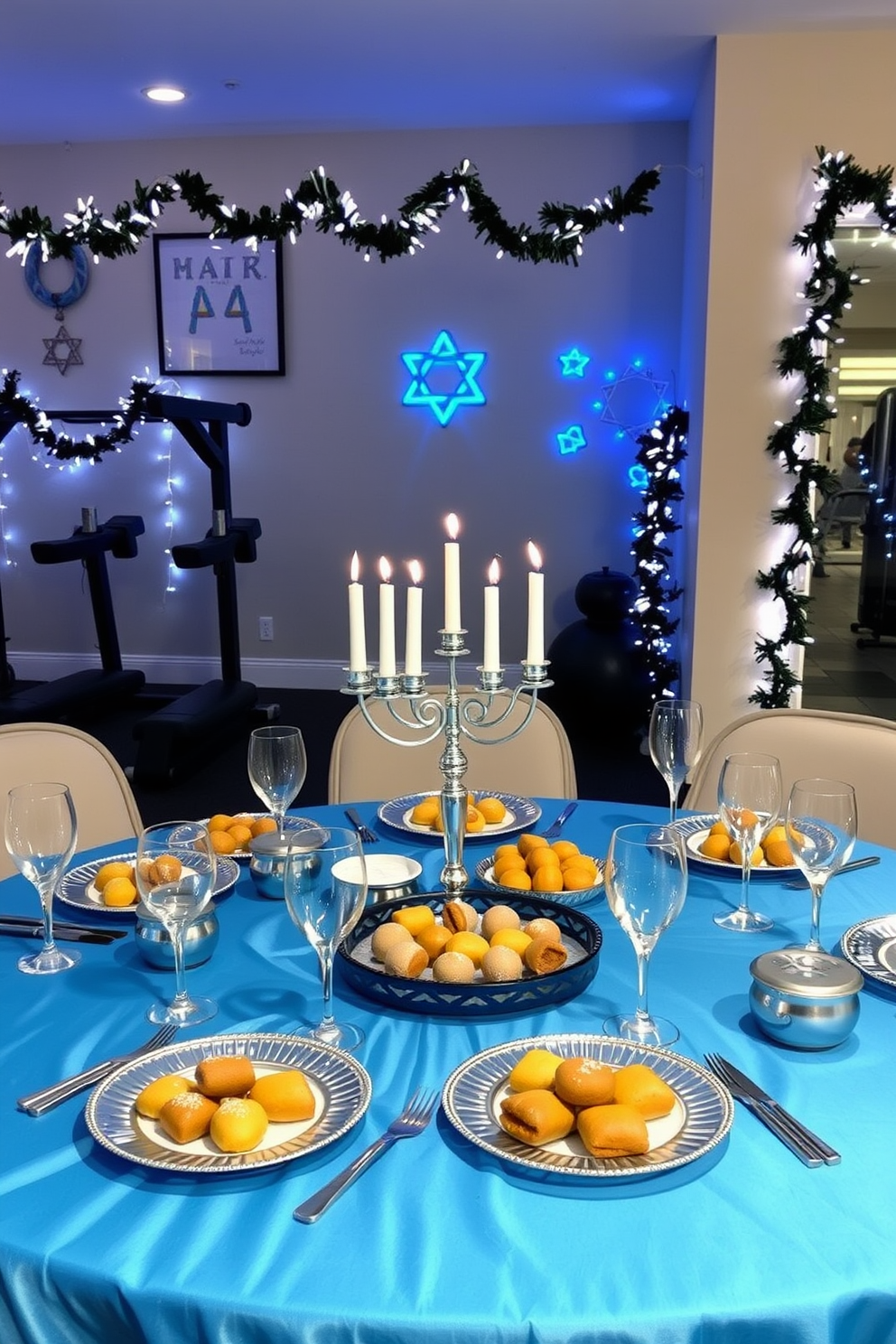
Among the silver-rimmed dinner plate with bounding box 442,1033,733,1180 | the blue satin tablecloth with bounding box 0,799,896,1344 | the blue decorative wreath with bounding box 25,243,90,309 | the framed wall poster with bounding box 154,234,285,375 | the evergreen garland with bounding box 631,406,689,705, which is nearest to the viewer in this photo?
the blue satin tablecloth with bounding box 0,799,896,1344

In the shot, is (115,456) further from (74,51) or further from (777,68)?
(777,68)

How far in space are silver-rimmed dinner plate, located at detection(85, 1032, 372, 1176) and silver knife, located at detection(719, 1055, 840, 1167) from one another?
336 mm

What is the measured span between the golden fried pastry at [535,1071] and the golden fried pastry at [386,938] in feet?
0.85

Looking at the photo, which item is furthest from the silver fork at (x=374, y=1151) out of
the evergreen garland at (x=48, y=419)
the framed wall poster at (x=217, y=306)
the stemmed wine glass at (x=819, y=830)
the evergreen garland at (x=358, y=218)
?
the framed wall poster at (x=217, y=306)

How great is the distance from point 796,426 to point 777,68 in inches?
50.8

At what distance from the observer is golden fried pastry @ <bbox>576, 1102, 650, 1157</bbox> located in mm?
926

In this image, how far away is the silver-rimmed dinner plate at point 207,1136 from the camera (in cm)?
93

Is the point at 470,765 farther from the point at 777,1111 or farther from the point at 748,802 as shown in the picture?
the point at 777,1111

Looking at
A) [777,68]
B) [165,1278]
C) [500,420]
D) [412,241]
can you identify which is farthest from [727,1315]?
[500,420]

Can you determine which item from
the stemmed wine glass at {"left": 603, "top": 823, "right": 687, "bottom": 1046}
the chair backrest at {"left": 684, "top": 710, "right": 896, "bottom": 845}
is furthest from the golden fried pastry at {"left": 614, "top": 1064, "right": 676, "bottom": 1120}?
the chair backrest at {"left": 684, "top": 710, "right": 896, "bottom": 845}

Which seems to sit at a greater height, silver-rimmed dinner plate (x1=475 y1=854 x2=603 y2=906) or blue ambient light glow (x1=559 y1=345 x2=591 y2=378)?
blue ambient light glow (x1=559 y1=345 x2=591 y2=378)

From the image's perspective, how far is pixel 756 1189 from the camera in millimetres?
915

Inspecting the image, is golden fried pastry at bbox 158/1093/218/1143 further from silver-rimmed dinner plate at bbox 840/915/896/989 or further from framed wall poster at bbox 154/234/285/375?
framed wall poster at bbox 154/234/285/375

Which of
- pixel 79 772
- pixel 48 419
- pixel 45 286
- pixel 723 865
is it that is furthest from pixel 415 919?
pixel 45 286
